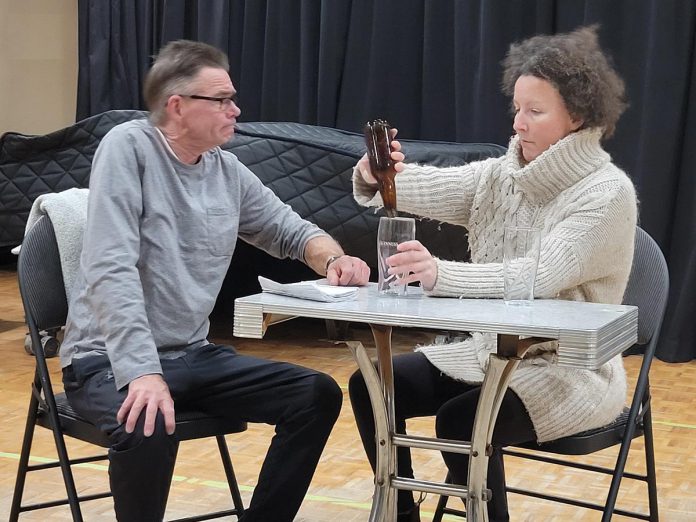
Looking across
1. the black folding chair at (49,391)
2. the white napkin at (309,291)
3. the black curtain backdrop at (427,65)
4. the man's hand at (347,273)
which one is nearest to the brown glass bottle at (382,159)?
the man's hand at (347,273)

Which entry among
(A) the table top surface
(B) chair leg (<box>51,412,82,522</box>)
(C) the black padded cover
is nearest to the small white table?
(A) the table top surface

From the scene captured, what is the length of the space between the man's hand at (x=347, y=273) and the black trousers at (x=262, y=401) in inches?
→ 8.0

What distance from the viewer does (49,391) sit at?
197 cm

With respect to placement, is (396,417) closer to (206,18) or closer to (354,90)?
(354,90)

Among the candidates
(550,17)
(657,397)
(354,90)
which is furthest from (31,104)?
(657,397)

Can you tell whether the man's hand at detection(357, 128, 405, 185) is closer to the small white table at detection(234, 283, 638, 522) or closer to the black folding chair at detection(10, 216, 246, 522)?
the small white table at detection(234, 283, 638, 522)

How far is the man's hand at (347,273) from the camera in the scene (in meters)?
2.00

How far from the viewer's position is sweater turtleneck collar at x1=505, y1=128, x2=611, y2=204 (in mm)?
2025

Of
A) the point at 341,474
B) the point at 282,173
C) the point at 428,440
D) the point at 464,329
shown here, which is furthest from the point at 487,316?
the point at 282,173

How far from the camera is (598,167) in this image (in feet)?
6.73

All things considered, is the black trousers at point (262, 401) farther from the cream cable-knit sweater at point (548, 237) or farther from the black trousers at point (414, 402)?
the cream cable-knit sweater at point (548, 237)

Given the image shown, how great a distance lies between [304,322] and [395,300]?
10.9 ft

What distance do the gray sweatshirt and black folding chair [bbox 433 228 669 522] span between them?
72cm

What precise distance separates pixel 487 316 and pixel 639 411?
0.62 m
